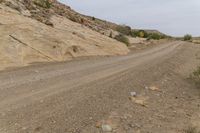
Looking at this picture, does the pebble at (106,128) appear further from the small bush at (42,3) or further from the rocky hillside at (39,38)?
the small bush at (42,3)

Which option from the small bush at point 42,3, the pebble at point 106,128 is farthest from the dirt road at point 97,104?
the small bush at point 42,3

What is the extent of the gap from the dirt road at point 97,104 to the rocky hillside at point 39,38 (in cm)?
734

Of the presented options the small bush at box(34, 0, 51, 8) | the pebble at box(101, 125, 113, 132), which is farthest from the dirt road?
the small bush at box(34, 0, 51, 8)

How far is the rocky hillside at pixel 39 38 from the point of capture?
2366cm

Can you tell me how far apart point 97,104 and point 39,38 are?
16596mm

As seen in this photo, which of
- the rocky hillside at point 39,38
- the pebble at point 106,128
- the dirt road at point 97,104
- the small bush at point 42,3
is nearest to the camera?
the pebble at point 106,128

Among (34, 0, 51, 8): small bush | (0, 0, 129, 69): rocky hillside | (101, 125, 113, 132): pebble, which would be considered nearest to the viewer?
(101, 125, 113, 132): pebble

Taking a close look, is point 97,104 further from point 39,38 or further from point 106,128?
point 39,38

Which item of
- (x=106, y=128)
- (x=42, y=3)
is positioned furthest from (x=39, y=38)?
(x=106, y=128)

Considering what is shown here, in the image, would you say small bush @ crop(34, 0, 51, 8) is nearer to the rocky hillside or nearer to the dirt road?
the rocky hillside

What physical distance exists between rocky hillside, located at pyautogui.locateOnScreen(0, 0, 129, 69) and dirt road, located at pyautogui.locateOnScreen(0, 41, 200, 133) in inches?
289

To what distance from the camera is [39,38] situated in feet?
86.8

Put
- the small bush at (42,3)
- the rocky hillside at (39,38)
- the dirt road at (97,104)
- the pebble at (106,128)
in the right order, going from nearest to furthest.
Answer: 1. the pebble at (106,128)
2. the dirt road at (97,104)
3. the rocky hillside at (39,38)
4. the small bush at (42,3)

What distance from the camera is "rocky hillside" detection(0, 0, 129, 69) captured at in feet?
77.6
